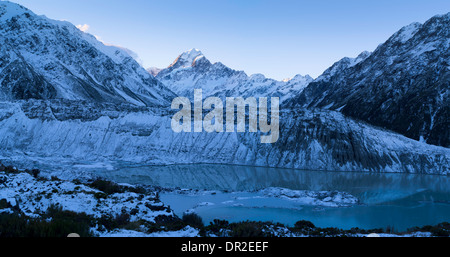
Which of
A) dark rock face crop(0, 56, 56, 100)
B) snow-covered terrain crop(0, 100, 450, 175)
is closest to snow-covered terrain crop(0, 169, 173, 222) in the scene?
snow-covered terrain crop(0, 100, 450, 175)

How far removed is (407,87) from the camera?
120438mm

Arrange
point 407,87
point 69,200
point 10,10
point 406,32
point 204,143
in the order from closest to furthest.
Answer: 1. point 69,200
2. point 204,143
3. point 407,87
4. point 406,32
5. point 10,10

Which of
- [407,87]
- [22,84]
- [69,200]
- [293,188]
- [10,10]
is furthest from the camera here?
[10,10]

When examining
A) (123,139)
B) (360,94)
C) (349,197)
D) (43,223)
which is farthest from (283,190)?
(360,94)

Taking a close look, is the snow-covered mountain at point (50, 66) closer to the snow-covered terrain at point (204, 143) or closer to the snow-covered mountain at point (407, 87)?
the snow-covered terrain at point (204, 143)

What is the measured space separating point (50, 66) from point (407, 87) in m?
144

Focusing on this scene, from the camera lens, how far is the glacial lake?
2619 centimetres

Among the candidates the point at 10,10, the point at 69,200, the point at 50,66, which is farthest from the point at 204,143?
the point at 10,10

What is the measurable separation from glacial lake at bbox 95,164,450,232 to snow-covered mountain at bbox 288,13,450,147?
53883 mm

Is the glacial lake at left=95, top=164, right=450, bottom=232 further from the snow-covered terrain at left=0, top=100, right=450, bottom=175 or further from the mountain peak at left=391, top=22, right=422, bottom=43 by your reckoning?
the mountain peak at left=391, top=22, right=422, bottom=43

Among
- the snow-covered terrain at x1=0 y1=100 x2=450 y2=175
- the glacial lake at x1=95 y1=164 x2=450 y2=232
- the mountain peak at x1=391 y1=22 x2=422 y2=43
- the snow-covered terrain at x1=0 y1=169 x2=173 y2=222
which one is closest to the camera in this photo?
the snow-covered terrain at x1=0 y1=169 x2=173 y2=222

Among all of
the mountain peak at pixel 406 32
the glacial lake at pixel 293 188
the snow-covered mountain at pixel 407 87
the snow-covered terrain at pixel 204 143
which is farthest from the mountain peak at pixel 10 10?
the mountain peak at pixel 406 32

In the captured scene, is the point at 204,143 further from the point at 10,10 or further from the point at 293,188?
the point at 10,10

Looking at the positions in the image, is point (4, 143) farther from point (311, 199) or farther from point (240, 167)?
point (311, 199)
